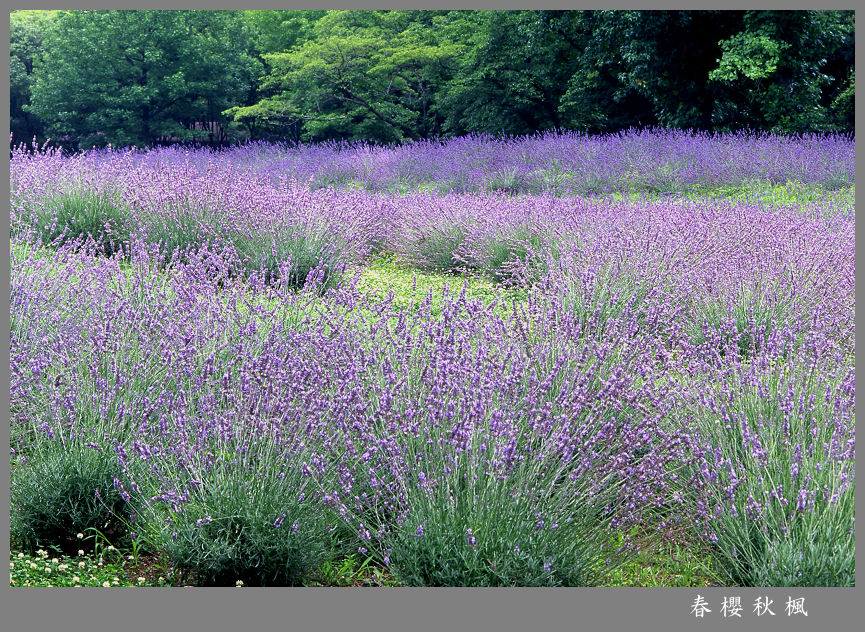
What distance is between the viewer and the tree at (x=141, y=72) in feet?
68.5

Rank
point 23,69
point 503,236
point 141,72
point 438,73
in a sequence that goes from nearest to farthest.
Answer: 1. point 503,236
2. point 438,73
3. point 141,72
4. point 23,69

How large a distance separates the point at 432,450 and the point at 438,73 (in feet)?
61.4

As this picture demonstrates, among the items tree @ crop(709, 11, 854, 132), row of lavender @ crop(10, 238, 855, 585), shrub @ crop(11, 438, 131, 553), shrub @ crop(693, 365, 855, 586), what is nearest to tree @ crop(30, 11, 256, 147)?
tree @ crop(709, 11, 854, 132)

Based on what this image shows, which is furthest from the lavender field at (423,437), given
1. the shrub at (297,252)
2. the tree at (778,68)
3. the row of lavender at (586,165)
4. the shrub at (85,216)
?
the tree at (778,68)

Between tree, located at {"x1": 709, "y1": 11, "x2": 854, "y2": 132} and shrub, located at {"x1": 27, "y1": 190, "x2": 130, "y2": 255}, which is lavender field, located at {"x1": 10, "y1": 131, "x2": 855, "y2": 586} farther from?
tree, located at {"x1": 709, "y1": 11, "x2": 854, "y2": 132}

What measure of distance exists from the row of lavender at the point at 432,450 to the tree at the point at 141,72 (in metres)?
19.9

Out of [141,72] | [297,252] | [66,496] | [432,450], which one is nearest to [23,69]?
[141,72]

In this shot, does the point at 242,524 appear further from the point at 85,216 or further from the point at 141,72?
the point at 141,72

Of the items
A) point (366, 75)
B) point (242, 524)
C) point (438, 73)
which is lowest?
point (242, 524)

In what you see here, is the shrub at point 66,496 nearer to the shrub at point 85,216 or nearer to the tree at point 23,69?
the shrub at point 85,216

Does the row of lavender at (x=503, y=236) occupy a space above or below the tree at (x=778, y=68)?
below

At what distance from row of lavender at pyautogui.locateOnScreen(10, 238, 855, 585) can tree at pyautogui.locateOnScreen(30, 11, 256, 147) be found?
19887mm

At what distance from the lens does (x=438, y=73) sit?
19.8m

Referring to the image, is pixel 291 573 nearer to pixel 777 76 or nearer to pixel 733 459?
pixel 733 459
